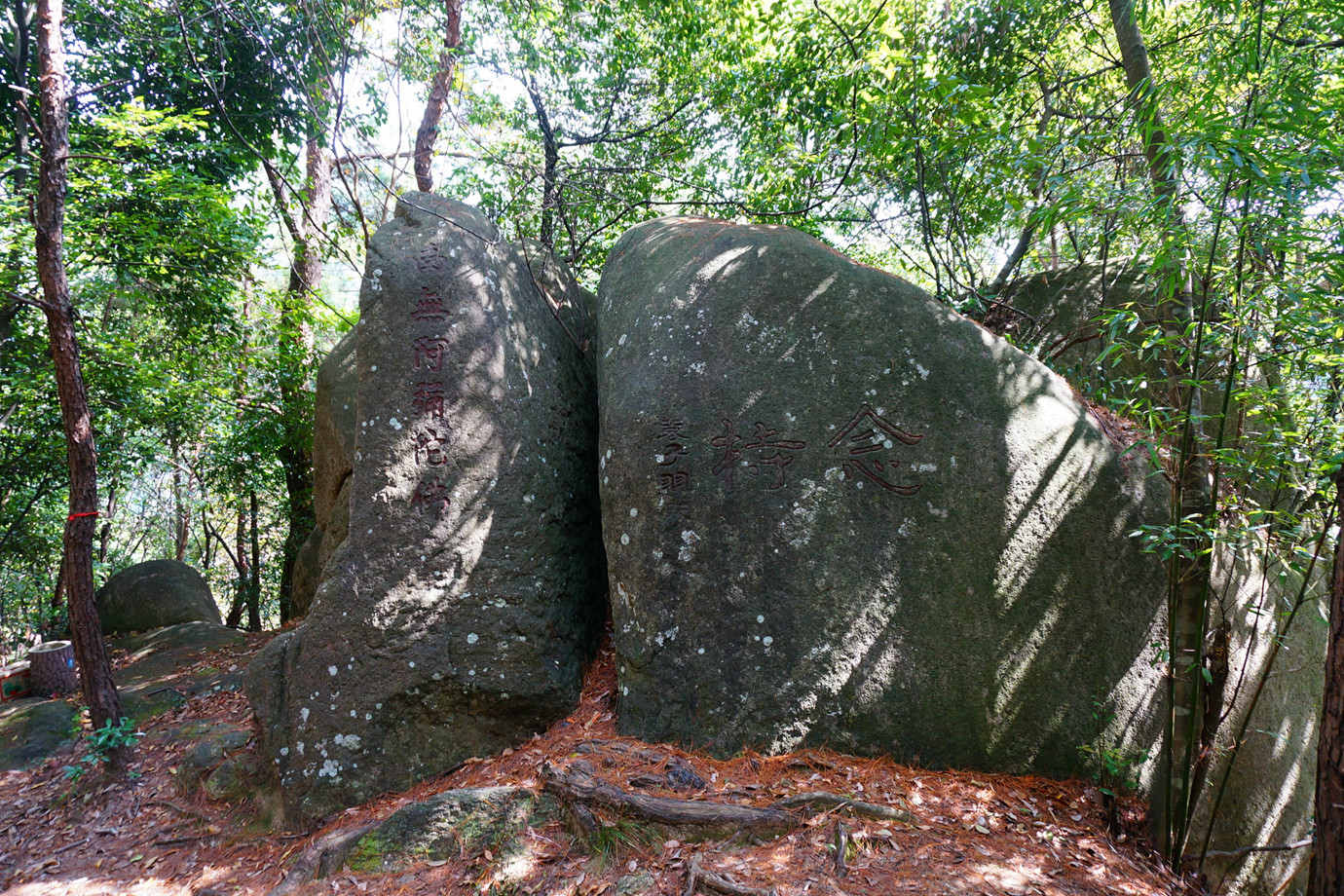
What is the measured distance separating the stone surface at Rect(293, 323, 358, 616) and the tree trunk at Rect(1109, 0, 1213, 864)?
6.57 metres

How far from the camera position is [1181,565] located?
3871mm

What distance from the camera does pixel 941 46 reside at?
7195 mm

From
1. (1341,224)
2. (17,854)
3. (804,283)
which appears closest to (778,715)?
(804,283)

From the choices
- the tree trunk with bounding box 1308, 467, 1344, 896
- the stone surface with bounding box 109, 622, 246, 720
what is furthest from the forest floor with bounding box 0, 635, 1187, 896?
Answer: the stone surface with bounding box 109, 622, 246, 720

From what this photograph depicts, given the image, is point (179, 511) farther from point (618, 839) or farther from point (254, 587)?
point (618, 839)

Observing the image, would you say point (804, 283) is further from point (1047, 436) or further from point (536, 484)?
Result: point (536, 484)

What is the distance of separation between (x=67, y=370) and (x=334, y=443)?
89.7 inches

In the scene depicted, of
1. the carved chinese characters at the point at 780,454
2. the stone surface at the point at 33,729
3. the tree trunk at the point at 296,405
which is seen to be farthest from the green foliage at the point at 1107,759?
the tree trunk at the point at 296,405

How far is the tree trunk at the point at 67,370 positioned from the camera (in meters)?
4.92

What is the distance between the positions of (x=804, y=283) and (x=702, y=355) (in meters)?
Answer: 0.91

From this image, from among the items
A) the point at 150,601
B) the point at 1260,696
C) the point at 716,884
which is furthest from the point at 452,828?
the point at 150,601

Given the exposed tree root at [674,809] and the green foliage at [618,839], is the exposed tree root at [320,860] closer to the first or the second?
the exposed tree root at [674,809]

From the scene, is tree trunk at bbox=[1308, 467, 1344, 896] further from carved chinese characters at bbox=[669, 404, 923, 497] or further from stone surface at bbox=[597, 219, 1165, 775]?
carved chinese characters at bbox=[669, 404, 923, 497]

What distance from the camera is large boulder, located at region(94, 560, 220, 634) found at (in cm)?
902
